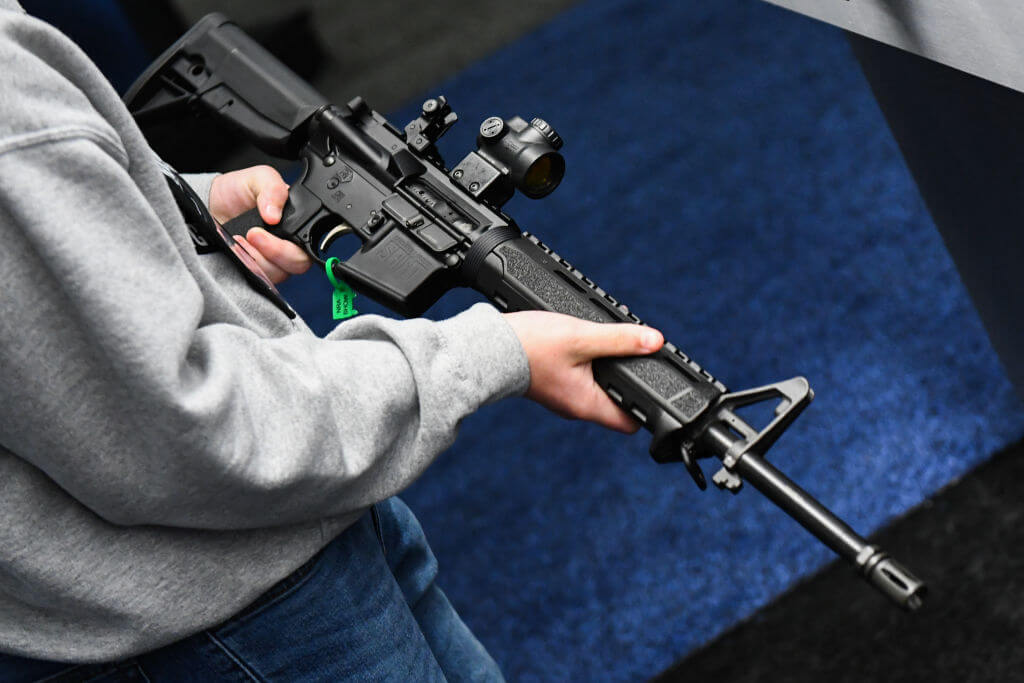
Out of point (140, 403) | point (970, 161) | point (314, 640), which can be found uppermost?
point (970, 161)

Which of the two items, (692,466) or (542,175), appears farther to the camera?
(542,175)

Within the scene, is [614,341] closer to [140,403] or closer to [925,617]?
[140,403]

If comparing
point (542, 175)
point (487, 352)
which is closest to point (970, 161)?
point (542, 175)

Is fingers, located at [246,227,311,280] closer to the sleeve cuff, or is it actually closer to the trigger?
the trigger

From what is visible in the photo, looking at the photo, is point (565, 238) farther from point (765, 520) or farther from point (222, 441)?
point (222, 441)

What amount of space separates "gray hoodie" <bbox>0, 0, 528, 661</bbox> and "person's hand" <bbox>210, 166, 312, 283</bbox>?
1.28 feet

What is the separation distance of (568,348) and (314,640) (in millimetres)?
315

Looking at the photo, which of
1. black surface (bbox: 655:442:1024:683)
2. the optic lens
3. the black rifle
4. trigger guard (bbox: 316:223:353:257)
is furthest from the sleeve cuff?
black surface (bbox: 655:442:1024:683)

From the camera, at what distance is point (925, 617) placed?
4.90 ft

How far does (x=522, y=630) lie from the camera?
1681 mm

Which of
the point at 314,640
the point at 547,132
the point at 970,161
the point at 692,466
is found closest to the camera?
the point at 314,640

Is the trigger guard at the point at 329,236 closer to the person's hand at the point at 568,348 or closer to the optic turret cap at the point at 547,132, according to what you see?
the optic turret cap at the point at 547,132

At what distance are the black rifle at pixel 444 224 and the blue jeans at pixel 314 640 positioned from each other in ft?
0.85

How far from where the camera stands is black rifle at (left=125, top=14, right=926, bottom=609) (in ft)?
3.10
